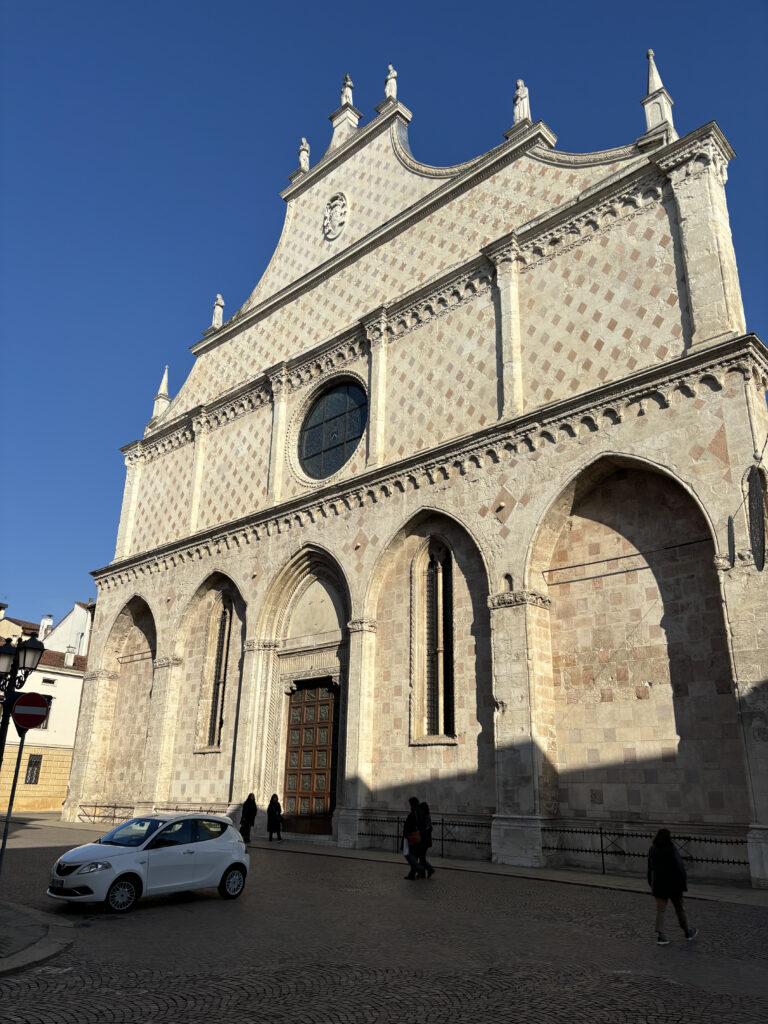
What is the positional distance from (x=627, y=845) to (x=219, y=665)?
13444 mm

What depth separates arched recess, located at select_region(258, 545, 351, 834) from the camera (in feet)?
62.3

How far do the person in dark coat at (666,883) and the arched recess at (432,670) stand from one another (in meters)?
7.32

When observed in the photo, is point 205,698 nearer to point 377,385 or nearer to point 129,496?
point 129,496

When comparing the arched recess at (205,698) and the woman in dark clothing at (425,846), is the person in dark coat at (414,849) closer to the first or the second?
the woman in dark clothing at (425,846)

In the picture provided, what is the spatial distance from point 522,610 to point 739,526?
4.34 meters

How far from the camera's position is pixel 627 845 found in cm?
1353

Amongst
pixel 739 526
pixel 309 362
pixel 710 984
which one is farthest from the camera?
pixel 309 362

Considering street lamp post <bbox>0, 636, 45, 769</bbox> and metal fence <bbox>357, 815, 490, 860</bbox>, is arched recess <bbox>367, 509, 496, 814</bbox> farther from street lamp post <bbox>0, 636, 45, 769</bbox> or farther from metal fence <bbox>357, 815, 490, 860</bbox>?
street lamp post <bbox>0, 636, 45, 769</bbox>

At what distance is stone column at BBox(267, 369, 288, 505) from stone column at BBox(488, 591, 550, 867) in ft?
30.0

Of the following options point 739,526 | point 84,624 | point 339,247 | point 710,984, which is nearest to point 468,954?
point 710,984

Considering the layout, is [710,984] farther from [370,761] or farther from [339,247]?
[339,247]

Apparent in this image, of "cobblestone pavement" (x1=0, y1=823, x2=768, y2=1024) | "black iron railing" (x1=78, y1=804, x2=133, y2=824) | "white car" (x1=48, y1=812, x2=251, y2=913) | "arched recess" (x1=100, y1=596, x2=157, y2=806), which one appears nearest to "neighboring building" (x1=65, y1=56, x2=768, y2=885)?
"arched recess" (x1=100, y1=596, x2=157, y2=806)

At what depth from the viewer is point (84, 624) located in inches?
1841

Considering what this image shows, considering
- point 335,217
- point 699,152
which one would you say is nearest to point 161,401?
point 335,217
